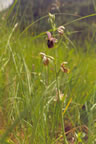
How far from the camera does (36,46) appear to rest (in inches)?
72.6

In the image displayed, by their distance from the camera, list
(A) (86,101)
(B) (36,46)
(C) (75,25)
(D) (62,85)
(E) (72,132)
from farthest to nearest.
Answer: (C) (75,25) → (B) (36,46) → (D) (62,85) → (A) (86,101) → (E) (72,132)

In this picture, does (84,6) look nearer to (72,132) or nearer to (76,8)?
(76,8)

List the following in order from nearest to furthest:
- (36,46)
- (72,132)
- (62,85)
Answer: (72,132), (62,85), (36,46)

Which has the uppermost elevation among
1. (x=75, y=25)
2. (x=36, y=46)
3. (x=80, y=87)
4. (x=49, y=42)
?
(x=49, y=42)

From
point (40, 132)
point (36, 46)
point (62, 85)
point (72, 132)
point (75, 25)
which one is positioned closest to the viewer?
point (40, 132)

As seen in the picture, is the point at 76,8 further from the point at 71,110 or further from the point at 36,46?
the point at 71,110

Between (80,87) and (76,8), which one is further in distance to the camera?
(76,8)

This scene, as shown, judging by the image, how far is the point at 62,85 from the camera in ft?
4.20

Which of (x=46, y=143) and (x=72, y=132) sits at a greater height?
(x=46, y=143)

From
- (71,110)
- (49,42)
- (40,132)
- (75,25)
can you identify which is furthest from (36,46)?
(75,25)

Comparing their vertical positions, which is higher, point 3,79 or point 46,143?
point 3,79

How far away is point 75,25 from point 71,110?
4.50 meters

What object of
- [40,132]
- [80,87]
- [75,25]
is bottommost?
[75,25]

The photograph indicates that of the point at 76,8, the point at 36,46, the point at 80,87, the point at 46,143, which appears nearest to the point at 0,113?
the point at 46,143
